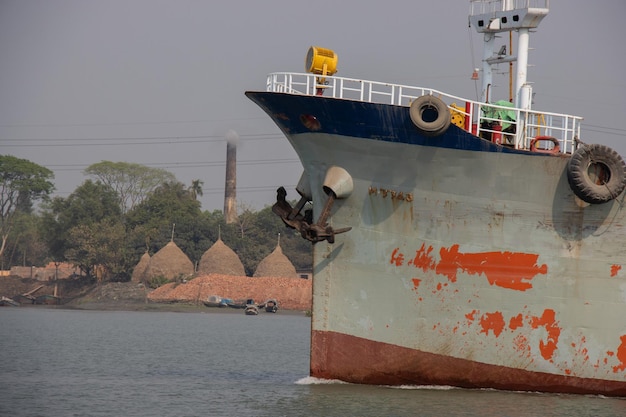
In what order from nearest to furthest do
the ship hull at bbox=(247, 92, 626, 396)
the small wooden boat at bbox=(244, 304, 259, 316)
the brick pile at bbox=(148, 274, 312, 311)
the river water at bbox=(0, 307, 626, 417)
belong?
the river water at bbox=(0, 307, 626, 417) → the ship hull at bbox=(247, 92, 626, 396) → the small wooden boat at bbox=(244, 304, 259, 316) → the brick pile at bbox=(148, 274, 312, 311)

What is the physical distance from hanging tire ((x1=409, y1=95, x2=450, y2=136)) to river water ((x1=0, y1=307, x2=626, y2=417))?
613 centimetres

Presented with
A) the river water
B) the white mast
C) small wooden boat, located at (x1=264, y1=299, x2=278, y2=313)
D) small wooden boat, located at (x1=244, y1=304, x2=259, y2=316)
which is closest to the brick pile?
small wooden boat, located at (x1=264, y1=299, x2=278, y2=313)

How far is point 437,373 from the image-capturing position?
2347 cm

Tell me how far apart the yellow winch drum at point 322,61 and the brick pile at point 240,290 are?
65307 mm

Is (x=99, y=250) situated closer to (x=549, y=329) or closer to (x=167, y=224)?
(x=167, y=224)

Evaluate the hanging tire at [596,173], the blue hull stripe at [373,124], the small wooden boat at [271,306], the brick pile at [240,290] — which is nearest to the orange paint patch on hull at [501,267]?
the hanging tire at [596,173]

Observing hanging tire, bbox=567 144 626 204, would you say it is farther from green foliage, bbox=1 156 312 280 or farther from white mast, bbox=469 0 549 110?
green foliage, bbox=1 156 312 280

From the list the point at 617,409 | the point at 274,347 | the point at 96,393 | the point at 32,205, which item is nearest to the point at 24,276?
the point at 32,205

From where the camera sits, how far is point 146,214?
109125 mm

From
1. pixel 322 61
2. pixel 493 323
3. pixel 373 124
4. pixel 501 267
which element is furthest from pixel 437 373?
pixel 322 61

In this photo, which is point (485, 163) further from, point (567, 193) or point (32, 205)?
point (32, 205)

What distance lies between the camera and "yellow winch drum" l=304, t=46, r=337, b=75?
24188mm

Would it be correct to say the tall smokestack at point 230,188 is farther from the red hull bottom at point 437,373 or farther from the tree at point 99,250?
the red hull bottom at point 437,373

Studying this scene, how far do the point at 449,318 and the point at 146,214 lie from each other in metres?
88.5
